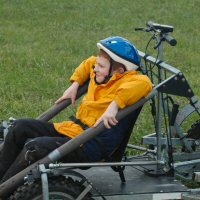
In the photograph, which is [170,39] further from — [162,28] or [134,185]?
[134,185]

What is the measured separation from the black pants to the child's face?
497mm

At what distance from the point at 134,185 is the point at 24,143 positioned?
2.80 ft

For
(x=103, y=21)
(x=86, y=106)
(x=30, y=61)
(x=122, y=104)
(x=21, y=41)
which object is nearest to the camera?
(x=122, y=104)

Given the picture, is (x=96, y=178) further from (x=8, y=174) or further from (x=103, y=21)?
(x=103, y=21)

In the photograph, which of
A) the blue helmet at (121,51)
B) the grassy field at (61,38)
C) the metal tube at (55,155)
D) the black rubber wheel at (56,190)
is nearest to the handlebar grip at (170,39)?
the blue helmet at (121,51)

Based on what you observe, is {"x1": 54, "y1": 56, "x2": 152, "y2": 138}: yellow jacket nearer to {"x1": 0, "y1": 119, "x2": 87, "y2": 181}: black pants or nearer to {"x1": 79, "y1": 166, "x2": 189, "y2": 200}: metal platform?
{"x1": 0, "y1": 119, "x2": 87, "y2": 181}: black pants

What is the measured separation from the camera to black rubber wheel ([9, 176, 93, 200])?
4199 mm

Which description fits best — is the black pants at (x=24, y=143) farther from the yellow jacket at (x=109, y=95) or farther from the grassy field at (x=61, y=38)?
the grassy field at (x=61, y=38)

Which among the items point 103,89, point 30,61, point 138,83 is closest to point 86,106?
point 103,89

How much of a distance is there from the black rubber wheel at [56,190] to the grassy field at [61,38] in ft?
7.86

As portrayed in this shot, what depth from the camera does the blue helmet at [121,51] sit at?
4676 mm

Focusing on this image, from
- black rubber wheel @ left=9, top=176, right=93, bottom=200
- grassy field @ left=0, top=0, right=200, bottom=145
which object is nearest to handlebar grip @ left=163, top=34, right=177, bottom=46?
black rubber wheel @ left=9, top=176, right=93, bottom=200

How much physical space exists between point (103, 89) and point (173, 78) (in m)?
0.55

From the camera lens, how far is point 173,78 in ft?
14.8
